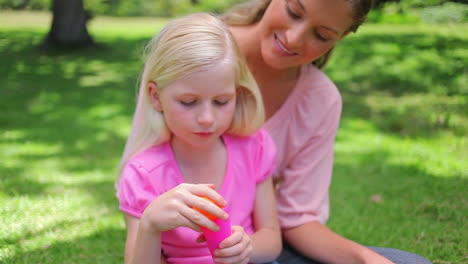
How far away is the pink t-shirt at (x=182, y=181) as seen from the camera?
69.3 inches

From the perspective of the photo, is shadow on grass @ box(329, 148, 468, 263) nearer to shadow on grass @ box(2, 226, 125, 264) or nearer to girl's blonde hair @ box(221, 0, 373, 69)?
girl's blonde hair @ box(221, 0, 373, 69)

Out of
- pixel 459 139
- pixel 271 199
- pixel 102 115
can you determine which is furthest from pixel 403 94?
pixel 271 199

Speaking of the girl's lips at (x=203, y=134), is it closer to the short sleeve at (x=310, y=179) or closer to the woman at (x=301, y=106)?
the woman at (x=301, y=106)

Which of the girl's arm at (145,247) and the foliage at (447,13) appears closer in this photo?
the girl's arm at (145,247)

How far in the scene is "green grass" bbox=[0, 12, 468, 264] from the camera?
2721 millimetres

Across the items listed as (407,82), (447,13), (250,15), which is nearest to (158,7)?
(447,13)

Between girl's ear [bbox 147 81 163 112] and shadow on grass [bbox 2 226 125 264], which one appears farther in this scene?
shadow on grass [bbox 2 226 125 264]

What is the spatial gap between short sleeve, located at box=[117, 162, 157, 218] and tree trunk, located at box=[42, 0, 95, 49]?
310 inches

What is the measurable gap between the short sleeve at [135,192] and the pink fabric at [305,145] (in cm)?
71

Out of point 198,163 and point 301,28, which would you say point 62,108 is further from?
point 301,28

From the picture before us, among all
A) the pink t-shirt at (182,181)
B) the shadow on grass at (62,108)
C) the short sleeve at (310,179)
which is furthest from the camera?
the shadow on grass at (62,108)

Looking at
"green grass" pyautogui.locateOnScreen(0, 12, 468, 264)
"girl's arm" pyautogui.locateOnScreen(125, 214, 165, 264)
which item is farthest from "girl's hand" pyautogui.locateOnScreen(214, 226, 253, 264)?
"green grass" pyautogui.locateOnScreen(0, 12, 468, 264)

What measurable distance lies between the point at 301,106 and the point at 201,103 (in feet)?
2.42

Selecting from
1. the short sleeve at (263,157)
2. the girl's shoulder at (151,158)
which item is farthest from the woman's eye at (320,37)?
the girl's shoulder at (151,158)
